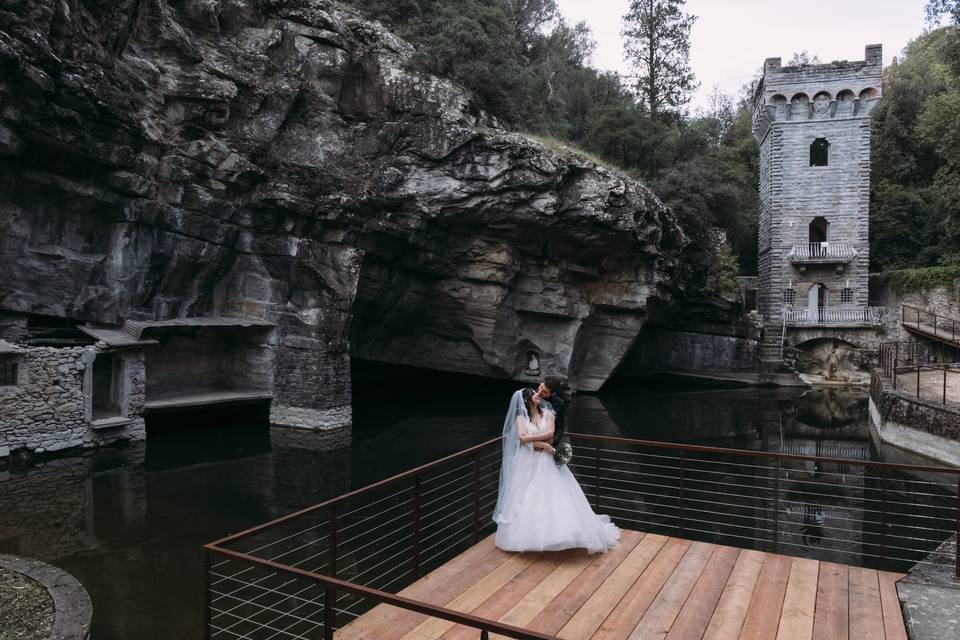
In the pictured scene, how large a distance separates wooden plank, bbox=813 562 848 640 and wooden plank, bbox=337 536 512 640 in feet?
7.31

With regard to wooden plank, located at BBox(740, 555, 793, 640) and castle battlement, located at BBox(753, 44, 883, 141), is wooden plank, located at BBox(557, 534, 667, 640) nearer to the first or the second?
wooden plank, located at BBox(740, 555, 793, 640)

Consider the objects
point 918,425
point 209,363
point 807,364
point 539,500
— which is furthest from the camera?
point 807,364

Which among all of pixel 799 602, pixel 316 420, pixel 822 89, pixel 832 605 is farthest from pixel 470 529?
pixel 822 89

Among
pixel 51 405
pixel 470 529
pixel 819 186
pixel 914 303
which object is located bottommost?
pixel 470 529

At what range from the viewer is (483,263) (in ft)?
67.5

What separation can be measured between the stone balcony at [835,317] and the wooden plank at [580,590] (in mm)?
28162

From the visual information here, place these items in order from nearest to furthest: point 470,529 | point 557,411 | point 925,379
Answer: point 557,411, point 470,529, point 925,379

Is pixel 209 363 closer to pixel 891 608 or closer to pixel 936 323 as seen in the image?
pixel 891 608

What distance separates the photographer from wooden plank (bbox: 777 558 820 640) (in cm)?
379

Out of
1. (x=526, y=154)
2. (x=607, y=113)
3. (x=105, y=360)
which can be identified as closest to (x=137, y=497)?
(x=105, y=360)

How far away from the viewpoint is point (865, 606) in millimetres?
4109

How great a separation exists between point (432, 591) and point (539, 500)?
1.09m

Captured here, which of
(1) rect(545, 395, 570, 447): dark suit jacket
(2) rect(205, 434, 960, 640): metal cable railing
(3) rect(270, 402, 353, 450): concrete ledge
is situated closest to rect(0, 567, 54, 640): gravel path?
(2) rect(205, 434, 960, 640): metal cable railing

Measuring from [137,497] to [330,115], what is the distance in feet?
40.9
